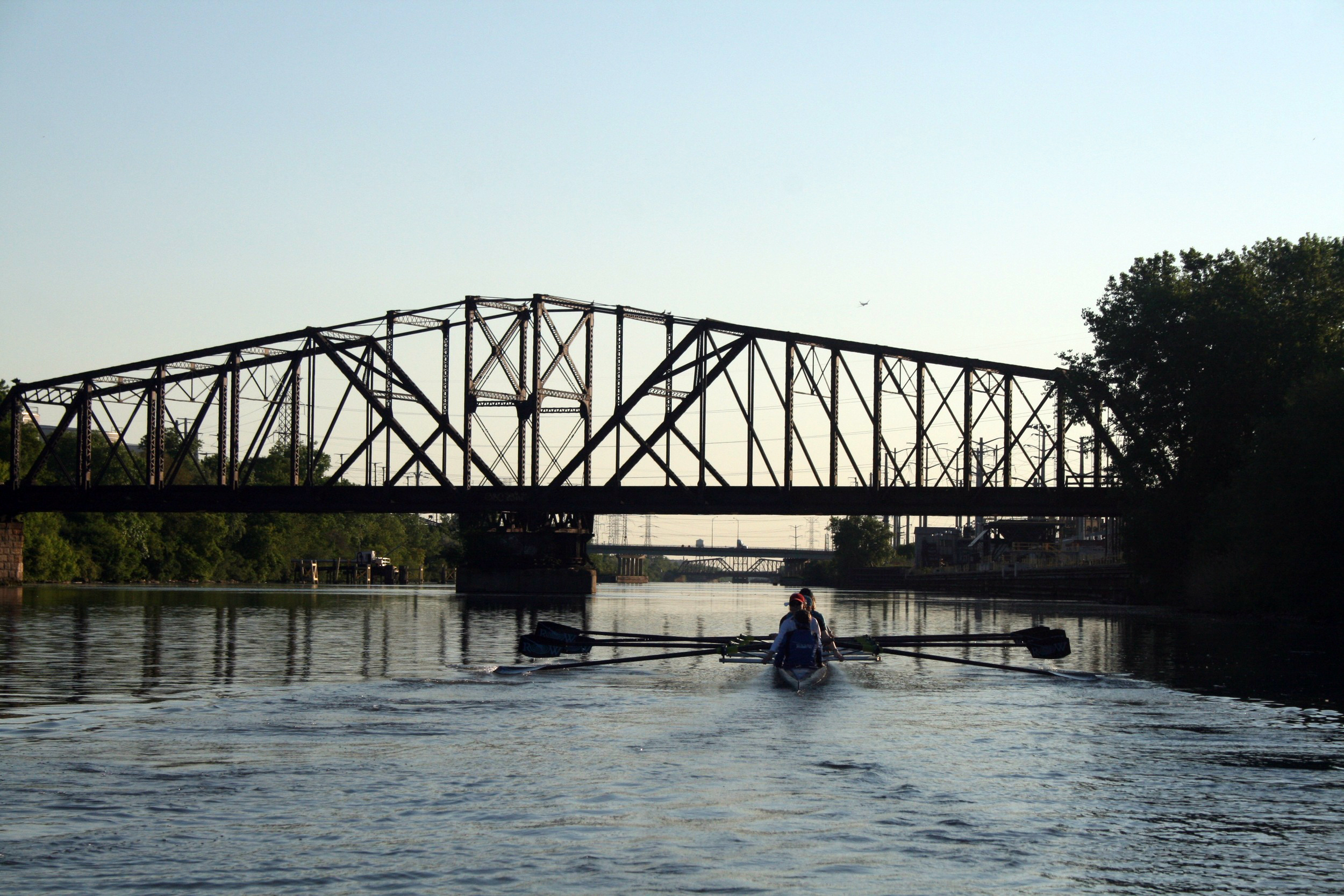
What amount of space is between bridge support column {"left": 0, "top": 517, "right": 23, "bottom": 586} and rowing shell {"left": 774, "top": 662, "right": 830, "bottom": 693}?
96190mm

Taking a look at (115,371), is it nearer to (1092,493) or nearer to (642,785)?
(1092,493)

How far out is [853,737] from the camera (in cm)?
A: 2103

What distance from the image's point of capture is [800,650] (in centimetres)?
2958

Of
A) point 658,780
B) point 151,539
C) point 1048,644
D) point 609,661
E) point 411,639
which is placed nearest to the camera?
point 658,780

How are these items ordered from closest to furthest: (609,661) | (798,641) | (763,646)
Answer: (798,641)
(609,661)
(763,646)

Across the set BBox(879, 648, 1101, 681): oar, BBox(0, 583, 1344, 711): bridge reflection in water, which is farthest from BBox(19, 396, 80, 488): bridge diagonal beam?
BBox(879, 648, 1101, 681): oar

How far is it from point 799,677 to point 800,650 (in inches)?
24.2

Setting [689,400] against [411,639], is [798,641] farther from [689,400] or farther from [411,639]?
[689,400]

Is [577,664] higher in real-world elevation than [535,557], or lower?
lower

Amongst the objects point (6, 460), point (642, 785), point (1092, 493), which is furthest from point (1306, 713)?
point (6, 460)

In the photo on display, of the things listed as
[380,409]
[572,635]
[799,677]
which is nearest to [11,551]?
[380,409]

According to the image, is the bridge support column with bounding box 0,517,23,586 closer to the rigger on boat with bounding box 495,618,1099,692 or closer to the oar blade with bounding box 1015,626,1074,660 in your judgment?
the rigger on boat with bounding box 495,618,1099,692

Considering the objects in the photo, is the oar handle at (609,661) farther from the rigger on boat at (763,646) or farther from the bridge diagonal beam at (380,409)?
the bridge diagonal beam at (380,409)

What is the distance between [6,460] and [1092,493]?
102744mm
